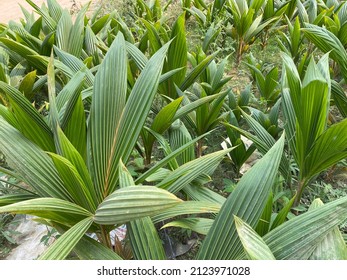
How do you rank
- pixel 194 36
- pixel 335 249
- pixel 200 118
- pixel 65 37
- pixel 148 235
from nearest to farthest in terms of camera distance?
1. pixel 335 249
2. pixel 148 235
3. pixel 200 118
4. pixel 65 37
5. pixel 194 36

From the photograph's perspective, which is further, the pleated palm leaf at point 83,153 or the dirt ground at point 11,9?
the dirt ground at point 11,9

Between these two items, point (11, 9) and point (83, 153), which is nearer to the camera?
point (83, 153)

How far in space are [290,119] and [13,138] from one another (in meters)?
0.95

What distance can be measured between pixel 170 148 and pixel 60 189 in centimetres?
51

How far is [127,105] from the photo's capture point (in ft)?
3.89

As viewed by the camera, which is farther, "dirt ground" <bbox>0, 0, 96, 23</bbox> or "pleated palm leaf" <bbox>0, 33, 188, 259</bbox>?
"dirt ground" <bbox>0, 0, 96, 23</bbox>

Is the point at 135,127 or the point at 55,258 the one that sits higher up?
the point at 135,127

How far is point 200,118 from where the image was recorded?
1.76 meters

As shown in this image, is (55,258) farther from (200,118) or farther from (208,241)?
(200,118)

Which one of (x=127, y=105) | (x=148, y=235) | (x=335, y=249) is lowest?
(x=148, y=235)

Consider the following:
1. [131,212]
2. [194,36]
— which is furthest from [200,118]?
[194,36]

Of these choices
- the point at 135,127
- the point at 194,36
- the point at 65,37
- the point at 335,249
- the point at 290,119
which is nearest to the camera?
the point at 335,249

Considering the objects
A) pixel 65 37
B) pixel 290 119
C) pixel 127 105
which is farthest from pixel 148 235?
pixel 65 37

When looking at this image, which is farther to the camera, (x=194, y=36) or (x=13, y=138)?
(x=194, y=36)
